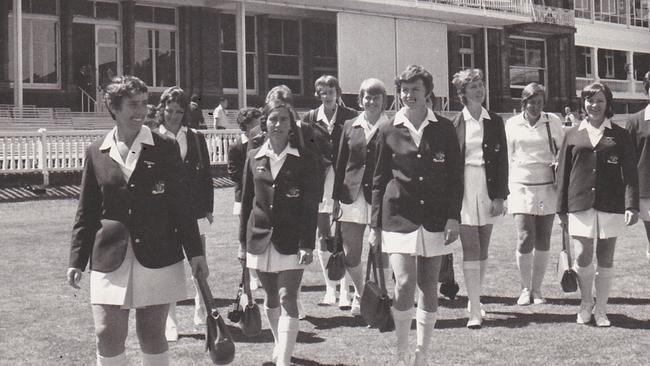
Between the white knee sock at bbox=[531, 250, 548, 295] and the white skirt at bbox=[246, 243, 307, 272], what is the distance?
3.25 metres

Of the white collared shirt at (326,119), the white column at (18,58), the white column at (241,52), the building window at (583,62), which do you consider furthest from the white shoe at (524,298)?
the building window at (583,62)

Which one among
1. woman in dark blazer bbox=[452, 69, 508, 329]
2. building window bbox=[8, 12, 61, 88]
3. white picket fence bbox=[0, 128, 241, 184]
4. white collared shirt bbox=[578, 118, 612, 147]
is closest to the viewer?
white collared shirt bbox=[578, 118, 612, 147]

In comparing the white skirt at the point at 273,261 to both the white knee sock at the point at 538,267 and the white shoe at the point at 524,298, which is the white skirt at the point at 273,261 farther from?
the white knee sock at the point at 538,267

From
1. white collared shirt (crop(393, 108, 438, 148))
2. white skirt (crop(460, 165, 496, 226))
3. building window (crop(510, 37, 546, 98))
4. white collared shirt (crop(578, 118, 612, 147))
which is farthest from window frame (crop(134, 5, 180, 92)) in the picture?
white collared shirt (crop(393, 108, 438, 148))

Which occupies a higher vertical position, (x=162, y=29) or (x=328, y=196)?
(x=162, y=29)

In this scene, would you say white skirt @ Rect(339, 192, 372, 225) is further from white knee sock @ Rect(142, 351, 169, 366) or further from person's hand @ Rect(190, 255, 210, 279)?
white knee sock @ Rect(142, 351, 169, 366)

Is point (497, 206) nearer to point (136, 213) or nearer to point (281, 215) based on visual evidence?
point (281, 215)

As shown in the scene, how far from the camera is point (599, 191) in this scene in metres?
6.68

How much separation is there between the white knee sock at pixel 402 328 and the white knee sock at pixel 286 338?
671 mm

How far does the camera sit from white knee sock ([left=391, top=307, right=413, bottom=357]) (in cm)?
531

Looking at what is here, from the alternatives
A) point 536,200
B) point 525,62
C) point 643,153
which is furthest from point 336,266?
point 525,62

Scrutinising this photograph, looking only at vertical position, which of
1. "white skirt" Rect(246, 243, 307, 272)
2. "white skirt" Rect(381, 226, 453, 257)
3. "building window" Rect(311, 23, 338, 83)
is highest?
"building window" Rect(311, 23, 338, 83)

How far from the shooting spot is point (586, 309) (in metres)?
6.84

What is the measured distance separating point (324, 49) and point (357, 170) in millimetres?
23217
